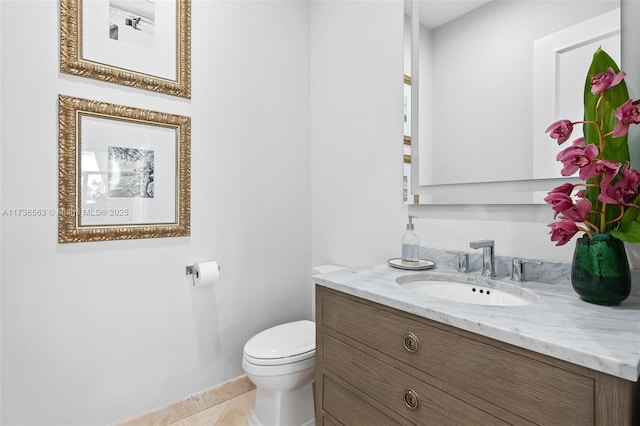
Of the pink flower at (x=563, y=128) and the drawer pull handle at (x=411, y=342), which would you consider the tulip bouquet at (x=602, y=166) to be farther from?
the drawer pull handle at (x=411, y=342)

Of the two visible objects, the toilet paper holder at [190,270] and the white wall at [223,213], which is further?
the toilet paper holder at [190,270]

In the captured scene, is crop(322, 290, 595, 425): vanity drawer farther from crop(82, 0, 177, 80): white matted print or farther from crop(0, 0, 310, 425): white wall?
crop(82, 0, 177, 80): white matted print

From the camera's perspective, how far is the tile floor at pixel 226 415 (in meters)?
1.69

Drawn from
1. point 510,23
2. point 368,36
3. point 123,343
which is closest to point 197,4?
point 368,36

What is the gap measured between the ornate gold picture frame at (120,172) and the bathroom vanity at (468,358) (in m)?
0.93

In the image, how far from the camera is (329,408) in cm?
125

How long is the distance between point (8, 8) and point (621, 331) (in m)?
2.26

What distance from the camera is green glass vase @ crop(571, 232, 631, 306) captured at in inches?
33.8

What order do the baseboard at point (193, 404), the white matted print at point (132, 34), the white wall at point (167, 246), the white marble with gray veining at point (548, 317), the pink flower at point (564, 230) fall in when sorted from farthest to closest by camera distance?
1. the baseboard at point (193, 404)
2. the white matted print at point (132, 34)
3. the white wall at point (167, 246)
4. the pink flower at point (564, 230)
5. the white marble with gray veining at point (548, 317)

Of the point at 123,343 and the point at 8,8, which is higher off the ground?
the point at 8,8

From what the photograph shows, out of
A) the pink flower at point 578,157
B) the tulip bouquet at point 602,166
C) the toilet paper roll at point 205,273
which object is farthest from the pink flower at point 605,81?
the toilet paper roll at point 205,273

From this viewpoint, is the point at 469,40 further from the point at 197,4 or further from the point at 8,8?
the point at 8,8

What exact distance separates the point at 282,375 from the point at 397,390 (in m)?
0.63

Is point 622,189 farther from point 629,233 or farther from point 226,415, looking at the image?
point 226,415
